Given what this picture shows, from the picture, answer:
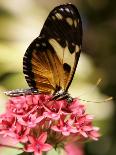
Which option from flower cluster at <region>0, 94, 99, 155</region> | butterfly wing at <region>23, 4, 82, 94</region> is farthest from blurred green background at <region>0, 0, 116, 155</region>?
flower cluster at <region>0, 94, 99, 155</region>

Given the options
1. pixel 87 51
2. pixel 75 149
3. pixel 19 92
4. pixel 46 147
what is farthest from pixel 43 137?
pixel 87 51

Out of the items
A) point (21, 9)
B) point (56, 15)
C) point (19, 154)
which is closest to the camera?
point (19, 154)

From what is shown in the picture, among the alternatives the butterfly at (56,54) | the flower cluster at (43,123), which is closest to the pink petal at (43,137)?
the flower cluster at (43,123)

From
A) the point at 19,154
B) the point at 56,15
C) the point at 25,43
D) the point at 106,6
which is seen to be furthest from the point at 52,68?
the point at 106,6

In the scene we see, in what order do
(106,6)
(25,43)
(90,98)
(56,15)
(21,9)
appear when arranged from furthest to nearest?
(106,6) < (21,9) < (25,43) < (90,98) < (56,15)

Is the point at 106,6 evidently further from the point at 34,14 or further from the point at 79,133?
the point at 79,133

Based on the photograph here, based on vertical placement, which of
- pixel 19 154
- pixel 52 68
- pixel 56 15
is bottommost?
pixel 19 154

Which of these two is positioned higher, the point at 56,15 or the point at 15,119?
the point at 56,15
